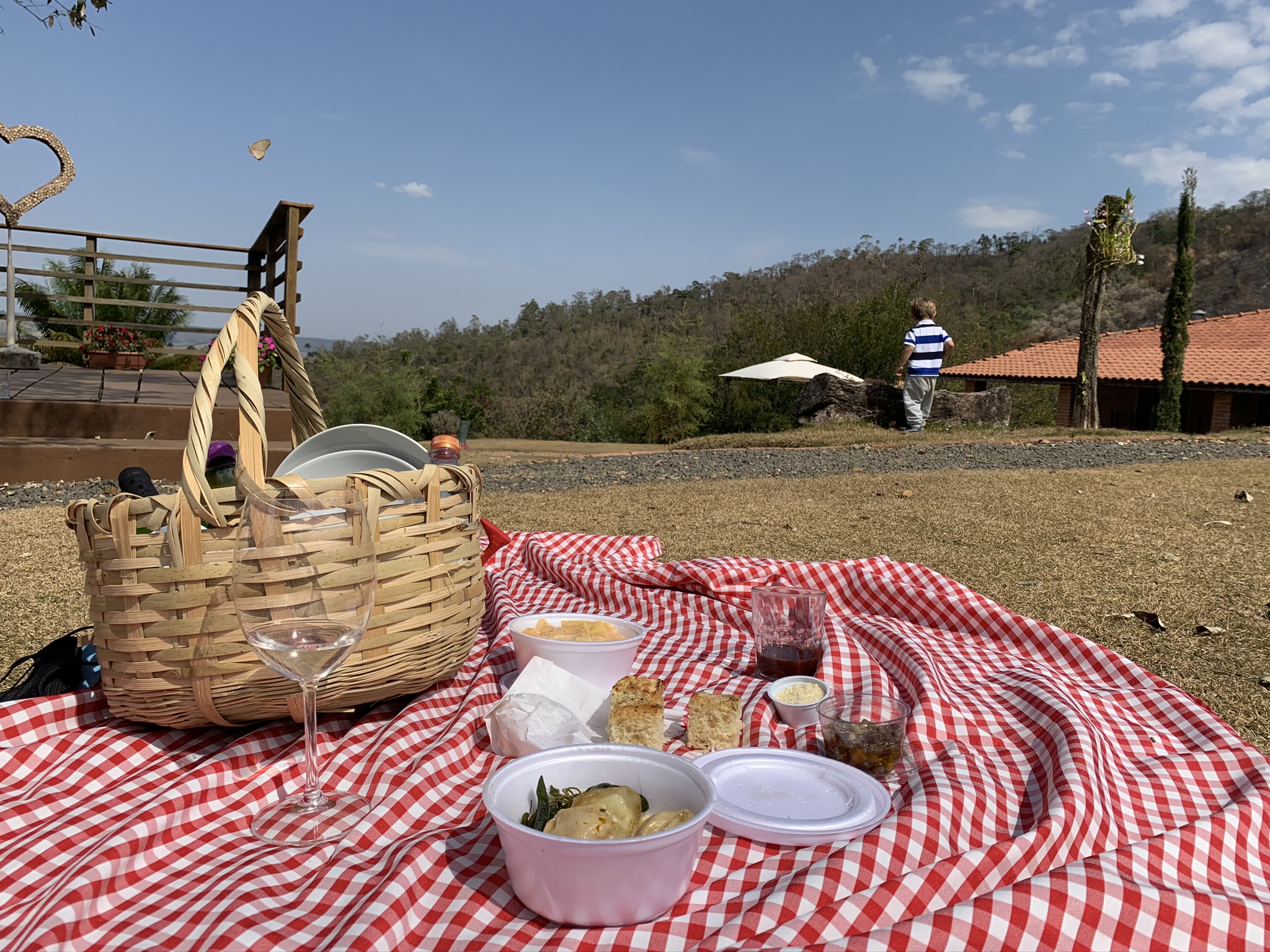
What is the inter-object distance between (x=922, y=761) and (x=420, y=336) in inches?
2489

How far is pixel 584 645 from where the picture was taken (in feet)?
5.62

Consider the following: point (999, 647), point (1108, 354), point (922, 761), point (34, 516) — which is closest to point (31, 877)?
point (922, 761)

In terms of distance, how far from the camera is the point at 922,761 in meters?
1.52

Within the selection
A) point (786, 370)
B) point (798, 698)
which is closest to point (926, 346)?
point (786, 370)

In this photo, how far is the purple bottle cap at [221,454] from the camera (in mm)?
1765

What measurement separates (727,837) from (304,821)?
64 cm

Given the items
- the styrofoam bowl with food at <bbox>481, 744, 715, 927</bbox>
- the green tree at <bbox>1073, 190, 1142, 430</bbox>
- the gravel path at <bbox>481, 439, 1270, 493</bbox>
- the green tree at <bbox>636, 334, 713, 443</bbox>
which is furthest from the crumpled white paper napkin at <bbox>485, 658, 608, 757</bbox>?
the green tree at <bbox>636, 334, 713, 443</bbox>

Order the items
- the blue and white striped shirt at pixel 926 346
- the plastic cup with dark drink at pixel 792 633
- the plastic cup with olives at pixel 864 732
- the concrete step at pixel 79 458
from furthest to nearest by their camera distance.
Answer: the blue and white striped shirt at pixel 926 346 → the concrete step at pixel 79 458 → the plastic cup with dark drink at pixel 792 633 → the plastic cup with olives at pixel 864 732

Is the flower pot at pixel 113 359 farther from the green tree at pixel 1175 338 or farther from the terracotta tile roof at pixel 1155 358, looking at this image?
the terracotta tile roof at pixel 1155 358

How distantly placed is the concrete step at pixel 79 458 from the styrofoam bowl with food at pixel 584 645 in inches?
225

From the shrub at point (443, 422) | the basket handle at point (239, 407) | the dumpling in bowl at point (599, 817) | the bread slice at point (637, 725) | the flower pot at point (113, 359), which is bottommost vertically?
the shrub at point (443, 422)

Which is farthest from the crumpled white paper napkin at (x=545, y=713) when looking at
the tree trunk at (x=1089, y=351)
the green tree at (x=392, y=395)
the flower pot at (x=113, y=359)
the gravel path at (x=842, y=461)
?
the green tree at (x=392, y=395)

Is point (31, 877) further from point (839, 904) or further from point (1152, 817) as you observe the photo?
point (1152, 817)

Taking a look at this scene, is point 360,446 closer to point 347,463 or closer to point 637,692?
point 347,463
